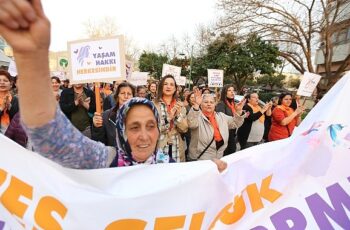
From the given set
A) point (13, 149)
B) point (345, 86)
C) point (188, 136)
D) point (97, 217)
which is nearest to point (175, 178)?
point (97, 217)

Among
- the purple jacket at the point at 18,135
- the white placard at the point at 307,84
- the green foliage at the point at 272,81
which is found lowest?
the green foliage at the point at 272,81

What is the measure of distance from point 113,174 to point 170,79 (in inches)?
132

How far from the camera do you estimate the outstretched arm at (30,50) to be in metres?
0.89

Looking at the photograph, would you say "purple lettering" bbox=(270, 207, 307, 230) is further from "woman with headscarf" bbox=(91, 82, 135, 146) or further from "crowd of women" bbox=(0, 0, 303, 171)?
"woman with headscarf" bbox=(91, 82, 135, 146)

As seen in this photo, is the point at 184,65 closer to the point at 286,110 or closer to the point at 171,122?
the point at 286,110

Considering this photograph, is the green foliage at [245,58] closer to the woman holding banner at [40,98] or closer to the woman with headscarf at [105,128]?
the woman with headscarf at [105,128]

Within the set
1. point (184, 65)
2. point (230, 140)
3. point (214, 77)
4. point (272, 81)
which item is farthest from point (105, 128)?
point (272, 81)

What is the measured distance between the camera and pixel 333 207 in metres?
1.73

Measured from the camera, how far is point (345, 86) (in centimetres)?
207

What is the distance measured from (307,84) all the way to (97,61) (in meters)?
4.30

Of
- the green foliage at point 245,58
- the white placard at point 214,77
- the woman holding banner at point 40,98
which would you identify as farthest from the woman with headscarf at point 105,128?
the green foliage at point 245,58

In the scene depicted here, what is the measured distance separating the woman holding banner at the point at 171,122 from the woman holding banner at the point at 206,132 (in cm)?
12

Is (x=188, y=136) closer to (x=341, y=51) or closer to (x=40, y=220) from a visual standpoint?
(x=40, y=220)

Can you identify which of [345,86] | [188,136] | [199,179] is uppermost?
[345,86]
